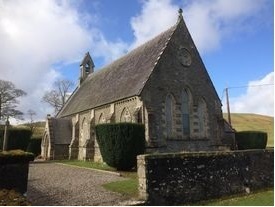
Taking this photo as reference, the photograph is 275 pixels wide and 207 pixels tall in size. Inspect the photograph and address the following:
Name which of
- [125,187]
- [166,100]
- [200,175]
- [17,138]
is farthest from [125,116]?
[200,175]

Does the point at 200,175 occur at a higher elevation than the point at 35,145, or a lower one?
lower

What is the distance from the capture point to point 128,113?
25484 millimetres

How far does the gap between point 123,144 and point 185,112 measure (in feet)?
25.6

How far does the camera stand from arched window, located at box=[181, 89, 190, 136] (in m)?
25.8

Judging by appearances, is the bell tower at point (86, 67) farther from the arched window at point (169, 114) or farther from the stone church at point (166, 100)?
the arched window at point (169, 114)

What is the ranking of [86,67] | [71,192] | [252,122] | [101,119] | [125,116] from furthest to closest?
[252,122] → [86,67] → [101,119] → [125,116] → [71,192]

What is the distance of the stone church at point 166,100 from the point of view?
78.9 ft

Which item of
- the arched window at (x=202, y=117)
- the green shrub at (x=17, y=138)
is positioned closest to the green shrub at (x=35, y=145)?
the green shrub at (x=17, y=138)

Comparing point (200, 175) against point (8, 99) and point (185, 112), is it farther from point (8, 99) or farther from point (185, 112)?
point (8, 99)

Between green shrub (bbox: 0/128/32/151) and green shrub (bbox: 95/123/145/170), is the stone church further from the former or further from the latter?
green shrub (bbox: 0/128/32/151)

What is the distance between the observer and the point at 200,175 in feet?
42.2

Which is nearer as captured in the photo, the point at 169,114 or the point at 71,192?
the point at 71,192

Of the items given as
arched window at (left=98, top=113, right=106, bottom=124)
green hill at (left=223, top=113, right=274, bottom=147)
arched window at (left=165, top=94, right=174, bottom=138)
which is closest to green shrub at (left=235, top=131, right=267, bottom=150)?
arched window at (left=165, top=94, right=174, bottom=138)

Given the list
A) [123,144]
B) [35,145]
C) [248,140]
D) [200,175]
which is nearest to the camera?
[200,175]
